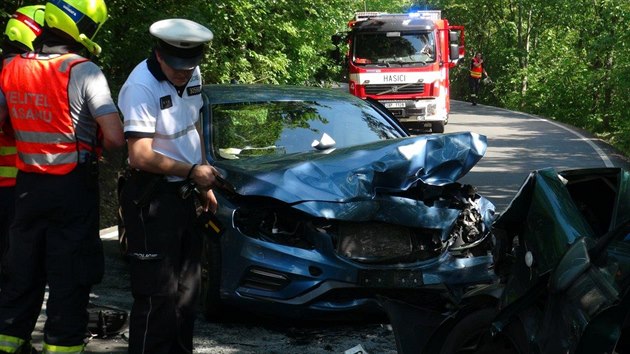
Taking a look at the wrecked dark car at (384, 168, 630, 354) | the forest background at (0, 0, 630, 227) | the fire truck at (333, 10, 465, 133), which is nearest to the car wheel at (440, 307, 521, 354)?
the wrecked dark car at (384, 168, 630, 354)

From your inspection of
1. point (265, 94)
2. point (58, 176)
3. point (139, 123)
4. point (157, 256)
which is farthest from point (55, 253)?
point (265, 94)

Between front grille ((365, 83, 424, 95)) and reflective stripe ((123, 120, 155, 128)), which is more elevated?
reflective stripe ((123, 120, 155, 128))

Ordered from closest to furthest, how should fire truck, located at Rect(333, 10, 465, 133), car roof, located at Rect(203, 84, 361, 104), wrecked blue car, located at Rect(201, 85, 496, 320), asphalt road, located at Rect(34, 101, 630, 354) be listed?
asphalt road, located at Rect(34, 101, 630, 354) → wrecked blue car, located at Rect(201, 85, 496, 320) → car roof, located at Rect(203, 84, 361, 104) → fire truck, located at Rect(333, 10, 465, 133)

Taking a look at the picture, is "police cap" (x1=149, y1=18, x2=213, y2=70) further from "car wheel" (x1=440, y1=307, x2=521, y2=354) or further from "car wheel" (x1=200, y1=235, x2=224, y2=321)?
"car wheel" (x1=200, y1=235, x2=224, y2=321)

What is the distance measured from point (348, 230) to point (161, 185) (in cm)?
185

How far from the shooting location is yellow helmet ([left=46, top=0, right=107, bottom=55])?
15.1ft

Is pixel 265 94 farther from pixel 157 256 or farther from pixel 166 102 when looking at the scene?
pixel 157 256

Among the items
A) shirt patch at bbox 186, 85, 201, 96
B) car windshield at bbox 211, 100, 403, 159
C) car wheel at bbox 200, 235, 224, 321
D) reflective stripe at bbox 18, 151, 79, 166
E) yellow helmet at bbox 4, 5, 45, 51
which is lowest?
car wheel at bbox 200, 235, 224, 321

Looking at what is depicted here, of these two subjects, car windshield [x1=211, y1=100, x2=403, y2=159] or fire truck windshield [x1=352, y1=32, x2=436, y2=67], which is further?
fire truck windshield [x1=352, y1=32, x2=436, y2=67]

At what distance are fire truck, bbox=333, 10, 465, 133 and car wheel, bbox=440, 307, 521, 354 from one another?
17.6m

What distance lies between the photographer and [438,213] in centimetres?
632

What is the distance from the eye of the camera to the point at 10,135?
533cm

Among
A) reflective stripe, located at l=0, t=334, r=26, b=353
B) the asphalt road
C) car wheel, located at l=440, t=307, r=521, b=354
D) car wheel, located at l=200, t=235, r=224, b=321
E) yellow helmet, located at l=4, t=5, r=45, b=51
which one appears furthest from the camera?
car wheel, located at l=200, t=235, r=224, b=321

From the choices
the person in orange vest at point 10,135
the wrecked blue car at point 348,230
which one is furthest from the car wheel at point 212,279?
the person in orange vest at point 10,135
